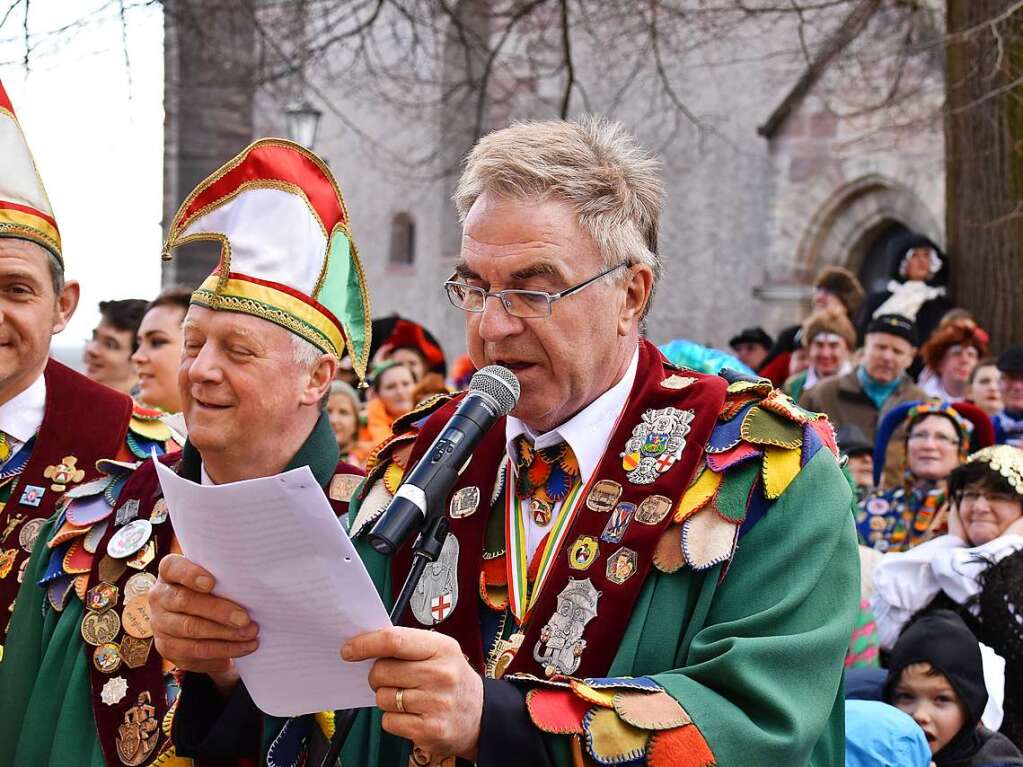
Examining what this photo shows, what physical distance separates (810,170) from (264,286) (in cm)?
1476

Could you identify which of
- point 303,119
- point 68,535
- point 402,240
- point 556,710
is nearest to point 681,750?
point 556,710

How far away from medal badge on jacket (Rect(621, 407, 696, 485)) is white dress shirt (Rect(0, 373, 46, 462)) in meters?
1.96

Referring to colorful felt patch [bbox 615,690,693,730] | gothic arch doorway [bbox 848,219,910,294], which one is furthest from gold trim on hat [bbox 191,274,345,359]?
gothic arch doorway [bbox 848,219,910,294]

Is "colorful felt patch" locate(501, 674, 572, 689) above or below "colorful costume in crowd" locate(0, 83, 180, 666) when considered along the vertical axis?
below

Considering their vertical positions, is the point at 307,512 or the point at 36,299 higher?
the point at 36,299

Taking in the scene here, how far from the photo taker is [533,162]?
2803mm

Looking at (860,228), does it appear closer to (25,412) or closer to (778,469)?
(25,412)

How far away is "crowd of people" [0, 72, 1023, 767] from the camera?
97.9 inches

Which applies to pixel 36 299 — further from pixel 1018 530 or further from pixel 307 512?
pixel 1018 530

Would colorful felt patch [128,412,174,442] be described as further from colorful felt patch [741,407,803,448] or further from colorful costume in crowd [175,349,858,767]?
colorful felt patch [741,407,803,448]

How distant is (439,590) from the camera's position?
292cm

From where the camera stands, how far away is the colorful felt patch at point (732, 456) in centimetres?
271

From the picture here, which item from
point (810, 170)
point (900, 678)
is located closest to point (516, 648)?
point (900, 678)

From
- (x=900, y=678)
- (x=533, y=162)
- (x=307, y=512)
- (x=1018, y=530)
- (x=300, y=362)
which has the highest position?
(x=533, y=162)
